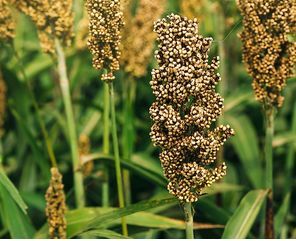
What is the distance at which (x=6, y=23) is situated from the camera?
3.91 meters

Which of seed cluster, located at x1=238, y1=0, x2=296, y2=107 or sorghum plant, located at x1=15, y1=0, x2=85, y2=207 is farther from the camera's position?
sorghum plant, located at x1=15, y1=0, x2=85, y2=207

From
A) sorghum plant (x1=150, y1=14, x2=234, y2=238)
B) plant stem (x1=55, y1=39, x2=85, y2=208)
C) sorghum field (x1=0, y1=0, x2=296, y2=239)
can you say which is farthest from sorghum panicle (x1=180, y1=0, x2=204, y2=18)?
sorghum plant (x1=150, y1=14, x2=234, y2=238)

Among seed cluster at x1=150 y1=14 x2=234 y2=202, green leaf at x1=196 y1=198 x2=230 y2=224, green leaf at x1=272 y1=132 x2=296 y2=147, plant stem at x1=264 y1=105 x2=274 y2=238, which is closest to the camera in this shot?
seed cluster at x1=150 y1=14 x2=234 y2=202

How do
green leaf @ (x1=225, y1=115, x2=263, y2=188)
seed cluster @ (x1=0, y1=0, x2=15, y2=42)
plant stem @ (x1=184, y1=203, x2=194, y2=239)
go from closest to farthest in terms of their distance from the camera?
1. plant stem @ (x1=184, y1=203, x2=194, y2=239)
2. seed cluster @ (x1=0, y1=0, x2=15, y2=42)
3. green leaf @ (x1=225, y1=115, x2=263, y2=188)

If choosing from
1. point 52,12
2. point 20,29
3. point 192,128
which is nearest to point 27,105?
point 20,29

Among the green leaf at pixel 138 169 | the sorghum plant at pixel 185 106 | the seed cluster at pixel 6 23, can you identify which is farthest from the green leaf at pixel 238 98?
the sorghum plant at pixel 185 106

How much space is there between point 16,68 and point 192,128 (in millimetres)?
3379

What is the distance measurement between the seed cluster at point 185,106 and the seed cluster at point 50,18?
4.10 feet

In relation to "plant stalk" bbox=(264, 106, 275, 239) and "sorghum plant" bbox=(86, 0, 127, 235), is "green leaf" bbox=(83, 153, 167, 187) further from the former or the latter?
"sorghum plant" bbox=(86, 0, 127, 235)

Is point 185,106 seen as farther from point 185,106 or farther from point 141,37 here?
point 141,37

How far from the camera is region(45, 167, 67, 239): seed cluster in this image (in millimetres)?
3469

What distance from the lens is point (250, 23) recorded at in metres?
3.45

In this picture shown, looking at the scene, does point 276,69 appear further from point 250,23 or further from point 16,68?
point 16,68

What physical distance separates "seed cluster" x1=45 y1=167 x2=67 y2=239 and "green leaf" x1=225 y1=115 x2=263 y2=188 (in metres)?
2.14
